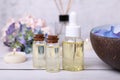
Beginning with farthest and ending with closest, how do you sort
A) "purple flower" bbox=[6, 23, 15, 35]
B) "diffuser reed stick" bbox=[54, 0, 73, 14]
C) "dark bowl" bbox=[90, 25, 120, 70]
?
"diffuser reed stick" bbox=[54, 0, 73, 14], "purple flower" bbox=[6, 23, 15, 35], "dark bowl" bbox=[90, 25, 120, 70]

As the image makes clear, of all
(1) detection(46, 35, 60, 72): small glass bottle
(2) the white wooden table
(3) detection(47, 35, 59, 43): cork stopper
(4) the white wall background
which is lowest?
(2) the white wooden table

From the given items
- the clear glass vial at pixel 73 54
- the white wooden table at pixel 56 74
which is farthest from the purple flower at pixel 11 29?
the clear glass vial at pixel 73 54

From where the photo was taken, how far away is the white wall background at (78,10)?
37.4 inches

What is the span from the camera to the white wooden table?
58cm

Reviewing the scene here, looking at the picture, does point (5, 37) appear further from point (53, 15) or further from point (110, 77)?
point (110, 77)

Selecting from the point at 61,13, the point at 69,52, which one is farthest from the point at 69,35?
the point at 61,13

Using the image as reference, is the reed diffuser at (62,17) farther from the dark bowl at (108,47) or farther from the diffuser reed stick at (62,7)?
the dark bowl at (108,47)

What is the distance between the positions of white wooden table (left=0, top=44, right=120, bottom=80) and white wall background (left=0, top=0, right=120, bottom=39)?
12.5 inches

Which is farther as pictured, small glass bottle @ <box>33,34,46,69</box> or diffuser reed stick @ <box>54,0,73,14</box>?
diffuser reed stick @ <box>54,0,73,14</box>

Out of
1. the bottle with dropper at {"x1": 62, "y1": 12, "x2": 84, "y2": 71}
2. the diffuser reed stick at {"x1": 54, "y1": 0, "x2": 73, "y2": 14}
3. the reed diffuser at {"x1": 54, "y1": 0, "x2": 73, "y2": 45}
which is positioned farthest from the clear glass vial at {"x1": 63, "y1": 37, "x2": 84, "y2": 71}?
the diffuser reed stick at {"x1": 54, "y1": 0, "x2": 73, "y2": 14}

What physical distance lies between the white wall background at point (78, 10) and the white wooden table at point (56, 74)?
1.04 ft

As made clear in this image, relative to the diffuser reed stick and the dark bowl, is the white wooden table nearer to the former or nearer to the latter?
the dark bowl

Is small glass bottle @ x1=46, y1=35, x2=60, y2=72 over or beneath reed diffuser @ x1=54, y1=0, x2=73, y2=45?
beneath

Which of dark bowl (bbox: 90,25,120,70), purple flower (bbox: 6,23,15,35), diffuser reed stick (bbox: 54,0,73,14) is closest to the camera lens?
dark bowl (bbox: 90,25,120,70)
